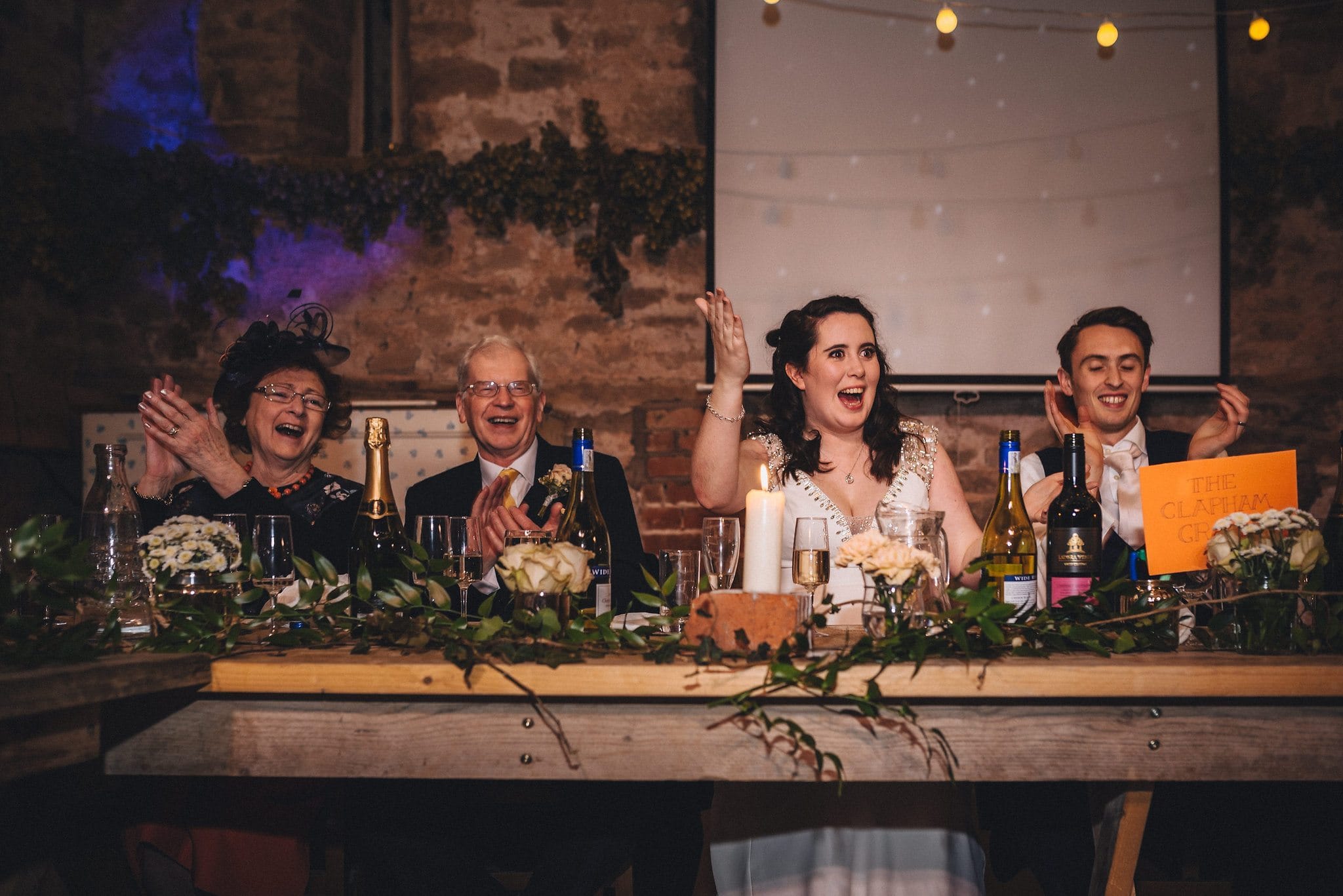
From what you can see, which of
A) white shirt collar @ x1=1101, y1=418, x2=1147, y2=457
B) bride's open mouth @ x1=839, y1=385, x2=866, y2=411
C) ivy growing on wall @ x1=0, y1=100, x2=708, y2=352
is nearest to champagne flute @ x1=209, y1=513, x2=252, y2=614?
bride's open mouth @ x1=839, y1=385, x2=866, y2=411

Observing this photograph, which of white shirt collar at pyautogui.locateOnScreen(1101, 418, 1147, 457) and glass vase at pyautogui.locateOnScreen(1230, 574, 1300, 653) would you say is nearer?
glass vase at pyautogui.locateOnScreen(1230, 574, 1300, 653)

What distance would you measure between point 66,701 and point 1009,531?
1456 millimetres

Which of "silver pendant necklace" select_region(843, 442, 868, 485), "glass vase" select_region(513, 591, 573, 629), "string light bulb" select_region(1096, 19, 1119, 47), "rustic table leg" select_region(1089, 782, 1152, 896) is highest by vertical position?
"string light bulb" select_region(1096, 19, 1119, 47)

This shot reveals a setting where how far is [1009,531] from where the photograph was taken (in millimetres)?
1721

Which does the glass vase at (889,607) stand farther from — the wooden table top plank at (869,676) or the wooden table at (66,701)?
the wooden table at (66,701)

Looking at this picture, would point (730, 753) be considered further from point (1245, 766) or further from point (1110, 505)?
point (1110, 505)

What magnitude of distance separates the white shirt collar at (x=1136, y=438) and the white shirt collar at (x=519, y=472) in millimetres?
1510

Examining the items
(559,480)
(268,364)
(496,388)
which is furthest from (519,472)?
(268,364)

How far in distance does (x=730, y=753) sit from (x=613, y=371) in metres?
2.73

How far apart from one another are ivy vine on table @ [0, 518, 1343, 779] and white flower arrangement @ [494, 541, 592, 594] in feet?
0.14

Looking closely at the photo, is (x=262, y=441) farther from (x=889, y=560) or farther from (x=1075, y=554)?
(x=1075, y=554)

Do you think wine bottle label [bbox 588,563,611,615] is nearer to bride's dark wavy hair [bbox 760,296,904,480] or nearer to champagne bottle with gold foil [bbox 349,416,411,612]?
champagne bottle with gold foil [bbox 349,416,411,612]

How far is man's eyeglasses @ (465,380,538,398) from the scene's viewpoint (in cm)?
251

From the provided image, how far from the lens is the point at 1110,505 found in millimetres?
2330
